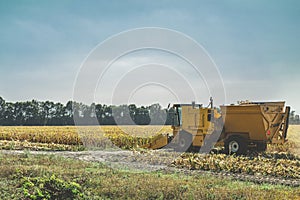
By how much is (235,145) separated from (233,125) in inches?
40.7

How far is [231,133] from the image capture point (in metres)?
18.7

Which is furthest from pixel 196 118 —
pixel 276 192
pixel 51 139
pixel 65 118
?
pixel 65 118

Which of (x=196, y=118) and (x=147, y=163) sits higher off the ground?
(x=196, y=118)

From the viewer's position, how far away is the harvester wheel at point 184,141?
19.5 meters

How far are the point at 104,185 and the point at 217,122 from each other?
1077cm

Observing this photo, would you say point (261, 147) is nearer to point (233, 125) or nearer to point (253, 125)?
point (253, 125)

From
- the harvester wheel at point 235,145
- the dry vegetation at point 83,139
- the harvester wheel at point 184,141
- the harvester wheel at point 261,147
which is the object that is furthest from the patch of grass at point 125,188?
the dry vegetation at point 83,139

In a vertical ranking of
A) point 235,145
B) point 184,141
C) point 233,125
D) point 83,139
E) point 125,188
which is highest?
point 233,125

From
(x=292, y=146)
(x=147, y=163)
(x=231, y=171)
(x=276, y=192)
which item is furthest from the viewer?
(x=292, y=146)

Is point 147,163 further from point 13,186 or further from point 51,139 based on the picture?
point 51,139

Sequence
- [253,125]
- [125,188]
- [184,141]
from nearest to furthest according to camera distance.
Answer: [125,188]
[253,125]
[184,141]

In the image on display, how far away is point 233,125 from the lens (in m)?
18.8

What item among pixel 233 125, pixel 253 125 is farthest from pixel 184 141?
pixel 253 125

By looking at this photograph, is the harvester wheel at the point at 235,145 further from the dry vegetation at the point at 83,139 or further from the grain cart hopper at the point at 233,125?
the dry vegetation at the point at 83,139
